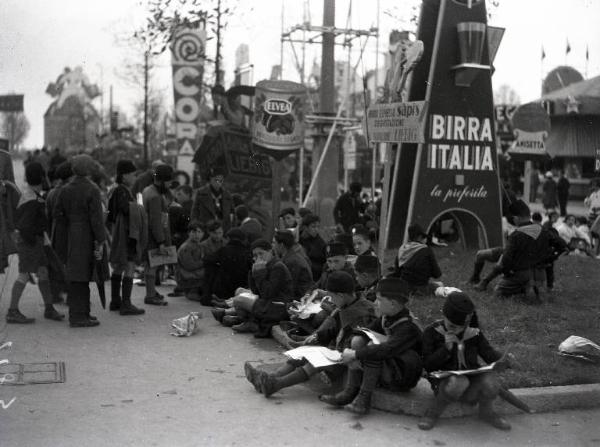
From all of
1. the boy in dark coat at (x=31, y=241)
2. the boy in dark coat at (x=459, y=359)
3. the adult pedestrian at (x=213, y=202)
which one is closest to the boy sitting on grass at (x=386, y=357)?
the boy in dark coat at (x=459, y=359)

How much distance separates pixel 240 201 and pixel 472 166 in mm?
4385

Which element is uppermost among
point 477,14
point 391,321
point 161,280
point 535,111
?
point 477,14

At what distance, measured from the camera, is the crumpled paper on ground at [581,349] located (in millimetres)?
6879

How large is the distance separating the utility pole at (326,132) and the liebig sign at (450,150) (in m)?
4.38

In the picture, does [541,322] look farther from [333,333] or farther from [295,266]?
[333,333]

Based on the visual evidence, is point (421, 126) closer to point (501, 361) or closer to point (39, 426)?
point (501, 361)

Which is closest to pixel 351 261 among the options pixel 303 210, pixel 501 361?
pixel 303 210

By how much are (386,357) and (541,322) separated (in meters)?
3.50

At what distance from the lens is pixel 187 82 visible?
19359 millimetres

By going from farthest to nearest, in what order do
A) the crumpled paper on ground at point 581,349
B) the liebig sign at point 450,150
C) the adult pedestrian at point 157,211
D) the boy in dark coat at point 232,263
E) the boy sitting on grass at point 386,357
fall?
the liebig sign at point 450,150 → the adult pedestrian at point 157,211 → the boy in dark coat at point 232,263 → the crumpled paper on ground at point 581,349 → the boy sitting on grass at point 386,357

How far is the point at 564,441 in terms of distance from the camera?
5270 millimetres

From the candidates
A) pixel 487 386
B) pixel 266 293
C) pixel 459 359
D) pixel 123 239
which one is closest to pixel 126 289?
pixel 123 239

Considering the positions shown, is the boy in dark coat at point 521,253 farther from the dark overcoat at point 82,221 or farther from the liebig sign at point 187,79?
the liebig sign at point 187,79

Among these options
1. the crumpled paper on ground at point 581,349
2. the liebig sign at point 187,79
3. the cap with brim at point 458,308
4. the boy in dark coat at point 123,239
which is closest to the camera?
the cap with brim at point 458,308
